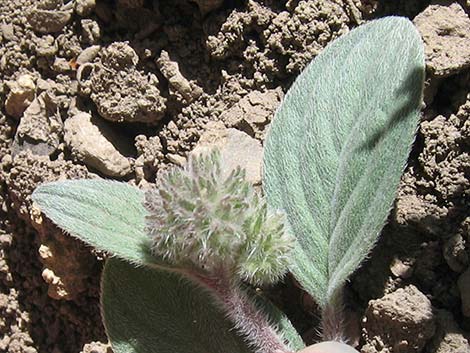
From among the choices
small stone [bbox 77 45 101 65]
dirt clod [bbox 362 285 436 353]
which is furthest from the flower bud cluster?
small stone [bbox 77 45 101 65]

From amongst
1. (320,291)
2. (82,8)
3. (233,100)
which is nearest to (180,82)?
(233,100)

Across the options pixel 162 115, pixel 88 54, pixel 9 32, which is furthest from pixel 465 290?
pixel 9 32

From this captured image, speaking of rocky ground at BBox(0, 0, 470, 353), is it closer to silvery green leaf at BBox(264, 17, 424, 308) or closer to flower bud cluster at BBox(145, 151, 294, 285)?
silvery green leaf at BBox(264, 17, 424, 308)

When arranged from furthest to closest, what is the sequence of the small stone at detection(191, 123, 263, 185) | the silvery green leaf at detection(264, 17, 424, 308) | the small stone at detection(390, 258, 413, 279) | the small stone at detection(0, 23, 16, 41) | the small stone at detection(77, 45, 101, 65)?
the small stone at detection(0, 23, 16, 41), the small stone at detection(77, 45, 101, 65), the small stone at detection(191, 123, 263, 185), the small stone at detection(390, 258, 413, 279), the silvery green leaf at detection(264, 17, 424, 308)

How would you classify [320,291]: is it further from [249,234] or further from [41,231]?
[41,231]

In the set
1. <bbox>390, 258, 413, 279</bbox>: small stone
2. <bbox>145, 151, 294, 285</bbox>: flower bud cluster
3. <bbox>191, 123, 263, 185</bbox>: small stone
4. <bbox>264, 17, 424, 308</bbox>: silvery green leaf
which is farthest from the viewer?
<bbox>191, 123, 263, 185</bbox>: small stone

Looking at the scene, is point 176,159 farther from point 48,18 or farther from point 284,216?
point 48,18

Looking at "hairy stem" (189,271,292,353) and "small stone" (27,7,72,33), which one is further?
"small stone" (27,7,72,33)
